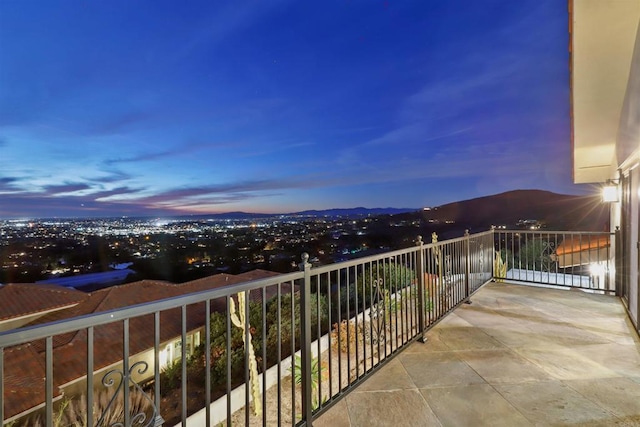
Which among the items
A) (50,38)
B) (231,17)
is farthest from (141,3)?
(50,38)

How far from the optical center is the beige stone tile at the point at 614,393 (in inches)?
77.7

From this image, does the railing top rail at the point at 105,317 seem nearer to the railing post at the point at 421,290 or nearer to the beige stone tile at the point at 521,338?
the railing post at the point at 421,290

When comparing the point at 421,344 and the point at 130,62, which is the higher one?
the point at 130,62

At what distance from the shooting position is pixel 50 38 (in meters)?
11.2

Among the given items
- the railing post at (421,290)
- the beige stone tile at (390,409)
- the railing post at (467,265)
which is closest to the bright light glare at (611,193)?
the railing post at (467,265)

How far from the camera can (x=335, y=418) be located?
1.97m

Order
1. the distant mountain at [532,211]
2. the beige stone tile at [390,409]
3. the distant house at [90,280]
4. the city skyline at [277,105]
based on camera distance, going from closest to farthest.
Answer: the beige stone tile at [390,409] → the distant mountain at [532,211] → the city skyline at [277,105] → the distant house at [90,280]

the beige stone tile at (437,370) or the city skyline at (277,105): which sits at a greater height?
the city skyline at (277,105)

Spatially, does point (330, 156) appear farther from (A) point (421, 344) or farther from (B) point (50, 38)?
(A) point (421, 344)

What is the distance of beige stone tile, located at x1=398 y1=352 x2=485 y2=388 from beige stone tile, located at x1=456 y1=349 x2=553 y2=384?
0.27 feet

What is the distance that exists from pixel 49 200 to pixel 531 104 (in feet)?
104

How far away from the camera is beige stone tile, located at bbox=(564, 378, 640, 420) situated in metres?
1.97

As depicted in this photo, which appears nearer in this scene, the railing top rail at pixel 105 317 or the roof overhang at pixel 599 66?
the railing top rail at pixel 105 317

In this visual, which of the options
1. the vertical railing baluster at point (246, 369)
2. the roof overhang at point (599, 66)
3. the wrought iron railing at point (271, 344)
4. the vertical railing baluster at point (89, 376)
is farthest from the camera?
the roof overhang at point (599, 66)
